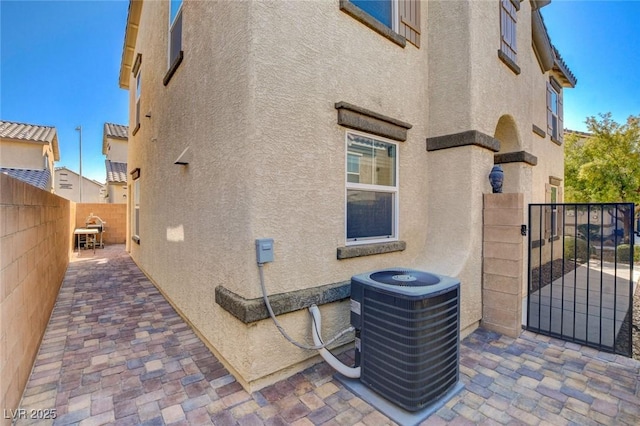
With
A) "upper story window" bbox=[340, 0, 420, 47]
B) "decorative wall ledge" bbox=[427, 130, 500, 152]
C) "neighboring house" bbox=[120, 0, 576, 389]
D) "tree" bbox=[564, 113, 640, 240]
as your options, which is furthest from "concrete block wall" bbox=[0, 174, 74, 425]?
"tree" bbox=[564, 113, 640, 240]

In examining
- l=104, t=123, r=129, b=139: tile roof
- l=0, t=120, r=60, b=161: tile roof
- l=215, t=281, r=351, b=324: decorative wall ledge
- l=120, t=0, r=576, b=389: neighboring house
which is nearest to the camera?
l=215, t=281, r=351, b=324: decorative wall ledge

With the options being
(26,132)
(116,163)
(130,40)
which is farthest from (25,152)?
(130,40)

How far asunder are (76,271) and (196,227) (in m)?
7.34

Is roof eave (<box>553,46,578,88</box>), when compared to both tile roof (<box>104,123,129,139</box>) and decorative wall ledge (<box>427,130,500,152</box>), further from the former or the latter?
tile roof (<box>104,123,129,139</box>)

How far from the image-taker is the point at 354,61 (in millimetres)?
4086

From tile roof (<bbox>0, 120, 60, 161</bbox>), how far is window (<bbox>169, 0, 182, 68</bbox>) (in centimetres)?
1803

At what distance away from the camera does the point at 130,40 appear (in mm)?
10375

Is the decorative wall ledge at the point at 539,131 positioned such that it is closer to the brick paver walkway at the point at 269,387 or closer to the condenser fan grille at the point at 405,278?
the brick paver walkway at the point at 269,387

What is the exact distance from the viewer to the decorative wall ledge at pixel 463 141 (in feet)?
15.7

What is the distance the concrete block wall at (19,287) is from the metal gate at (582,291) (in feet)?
18.9

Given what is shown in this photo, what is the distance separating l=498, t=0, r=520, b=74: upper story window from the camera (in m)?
5.99

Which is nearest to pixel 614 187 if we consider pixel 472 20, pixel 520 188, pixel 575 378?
pixel 520 188

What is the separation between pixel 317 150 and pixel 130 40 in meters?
10.7

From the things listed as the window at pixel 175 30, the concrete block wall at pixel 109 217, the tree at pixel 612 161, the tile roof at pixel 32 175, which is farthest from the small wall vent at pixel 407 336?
the tile roof at pixel 32 175
